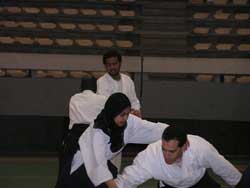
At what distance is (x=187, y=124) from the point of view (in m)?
7.84

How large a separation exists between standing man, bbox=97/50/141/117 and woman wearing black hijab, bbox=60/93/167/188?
127 cm

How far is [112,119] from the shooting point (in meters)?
3.56

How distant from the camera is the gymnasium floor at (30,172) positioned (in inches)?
231

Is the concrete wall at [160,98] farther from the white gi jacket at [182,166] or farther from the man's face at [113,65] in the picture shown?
the white gi jacket at [182,166]

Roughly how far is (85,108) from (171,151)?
1.05 m

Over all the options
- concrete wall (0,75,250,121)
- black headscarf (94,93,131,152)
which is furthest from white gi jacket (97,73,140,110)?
concrete wall (0,75,250,121)

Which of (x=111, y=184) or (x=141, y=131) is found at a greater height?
(x=141, y=131)

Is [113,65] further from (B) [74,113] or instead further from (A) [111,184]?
(A) [111,184]

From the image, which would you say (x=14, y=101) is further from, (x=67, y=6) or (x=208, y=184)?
(x=208, y=184)

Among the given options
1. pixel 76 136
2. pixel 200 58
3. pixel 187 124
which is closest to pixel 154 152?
pixel 76 136

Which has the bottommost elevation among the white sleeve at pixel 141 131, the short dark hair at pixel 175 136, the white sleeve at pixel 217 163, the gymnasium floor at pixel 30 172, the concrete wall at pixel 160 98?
the gymnasium floor at pixel 30 172

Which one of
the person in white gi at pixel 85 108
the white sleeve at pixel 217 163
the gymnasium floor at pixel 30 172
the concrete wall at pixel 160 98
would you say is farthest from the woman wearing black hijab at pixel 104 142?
the concrete wall at pixel 160 98

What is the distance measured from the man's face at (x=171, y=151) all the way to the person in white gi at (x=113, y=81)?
5.37 ft

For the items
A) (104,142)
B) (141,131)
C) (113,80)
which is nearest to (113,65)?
(113,80)
